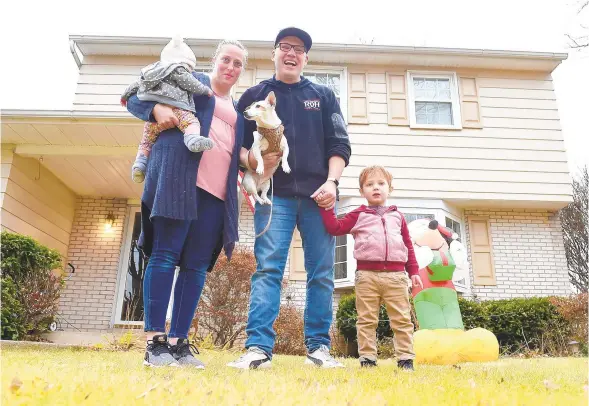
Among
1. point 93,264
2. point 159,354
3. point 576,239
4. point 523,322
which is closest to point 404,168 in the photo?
point 523,322

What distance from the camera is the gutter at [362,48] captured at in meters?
8.88

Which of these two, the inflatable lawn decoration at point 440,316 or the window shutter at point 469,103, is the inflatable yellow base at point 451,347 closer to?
the inflatable lawn decoration at point 440,316

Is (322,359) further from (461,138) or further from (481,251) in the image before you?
(461,138)

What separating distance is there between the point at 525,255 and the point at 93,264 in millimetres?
7794

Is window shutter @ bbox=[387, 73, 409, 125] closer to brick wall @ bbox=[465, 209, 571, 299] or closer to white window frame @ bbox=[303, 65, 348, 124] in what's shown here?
white window frame @ bbox=[303, 65, 348, 124]

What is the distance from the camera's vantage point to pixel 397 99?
9.06m

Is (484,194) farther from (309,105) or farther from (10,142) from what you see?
(10,142)

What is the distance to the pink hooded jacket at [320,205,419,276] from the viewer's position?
112 inches

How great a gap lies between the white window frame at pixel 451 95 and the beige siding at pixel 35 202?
6.59 metres

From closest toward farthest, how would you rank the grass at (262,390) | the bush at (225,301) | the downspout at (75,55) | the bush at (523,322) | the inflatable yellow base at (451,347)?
1. the grass at (262,390)
2. the inflatable yellow base at (451,347)
3. the bush at (225,301)
4. the bush at (523,322)
5. the downspout at (75,55)

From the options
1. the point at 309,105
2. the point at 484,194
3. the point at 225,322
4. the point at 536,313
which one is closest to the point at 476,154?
the point at 484,194

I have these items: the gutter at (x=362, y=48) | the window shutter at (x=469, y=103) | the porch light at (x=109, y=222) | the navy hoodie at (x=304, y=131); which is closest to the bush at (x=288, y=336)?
the porch light at (x=109, y=222)

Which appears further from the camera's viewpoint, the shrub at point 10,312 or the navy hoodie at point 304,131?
the shrub at point 10,312

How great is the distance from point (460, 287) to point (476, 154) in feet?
8.42
